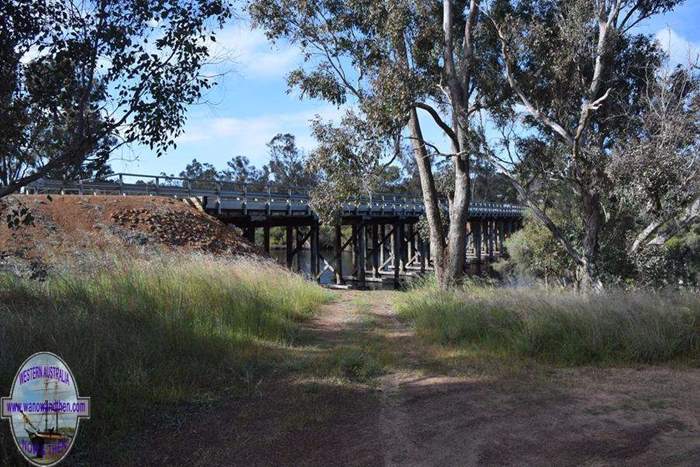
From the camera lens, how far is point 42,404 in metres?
3.56

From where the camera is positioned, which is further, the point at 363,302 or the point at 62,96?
the point at 363,302

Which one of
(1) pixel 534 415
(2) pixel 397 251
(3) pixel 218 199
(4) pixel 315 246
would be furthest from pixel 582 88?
(2) pixel 397 251

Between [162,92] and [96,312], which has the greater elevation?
[162,92]

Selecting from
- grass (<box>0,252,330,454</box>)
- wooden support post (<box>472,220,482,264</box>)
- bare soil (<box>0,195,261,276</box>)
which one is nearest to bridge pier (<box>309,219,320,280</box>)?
bare soil (<box>0,195,261,276</box>)

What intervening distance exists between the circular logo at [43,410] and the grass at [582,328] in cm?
478

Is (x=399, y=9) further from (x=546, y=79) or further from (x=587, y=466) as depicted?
(x=587, y=466)

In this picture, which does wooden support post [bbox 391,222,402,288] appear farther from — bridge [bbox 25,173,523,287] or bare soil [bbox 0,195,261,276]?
bare soil [bbox 0,195,261,276]

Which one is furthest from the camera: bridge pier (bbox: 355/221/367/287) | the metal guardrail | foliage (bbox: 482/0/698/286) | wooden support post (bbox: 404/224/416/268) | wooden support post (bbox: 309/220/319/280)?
wooden support post (bbox: 404/224/416/268)

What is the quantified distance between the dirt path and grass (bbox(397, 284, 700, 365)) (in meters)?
0.43

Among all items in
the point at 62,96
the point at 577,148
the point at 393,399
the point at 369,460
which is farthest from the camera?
the point at 577,148

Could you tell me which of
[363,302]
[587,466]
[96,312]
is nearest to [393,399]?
[587,466]

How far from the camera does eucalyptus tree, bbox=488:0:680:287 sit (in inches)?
489

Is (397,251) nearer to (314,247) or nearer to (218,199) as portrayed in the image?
(314,247)

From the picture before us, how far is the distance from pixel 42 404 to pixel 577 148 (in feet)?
36.7
